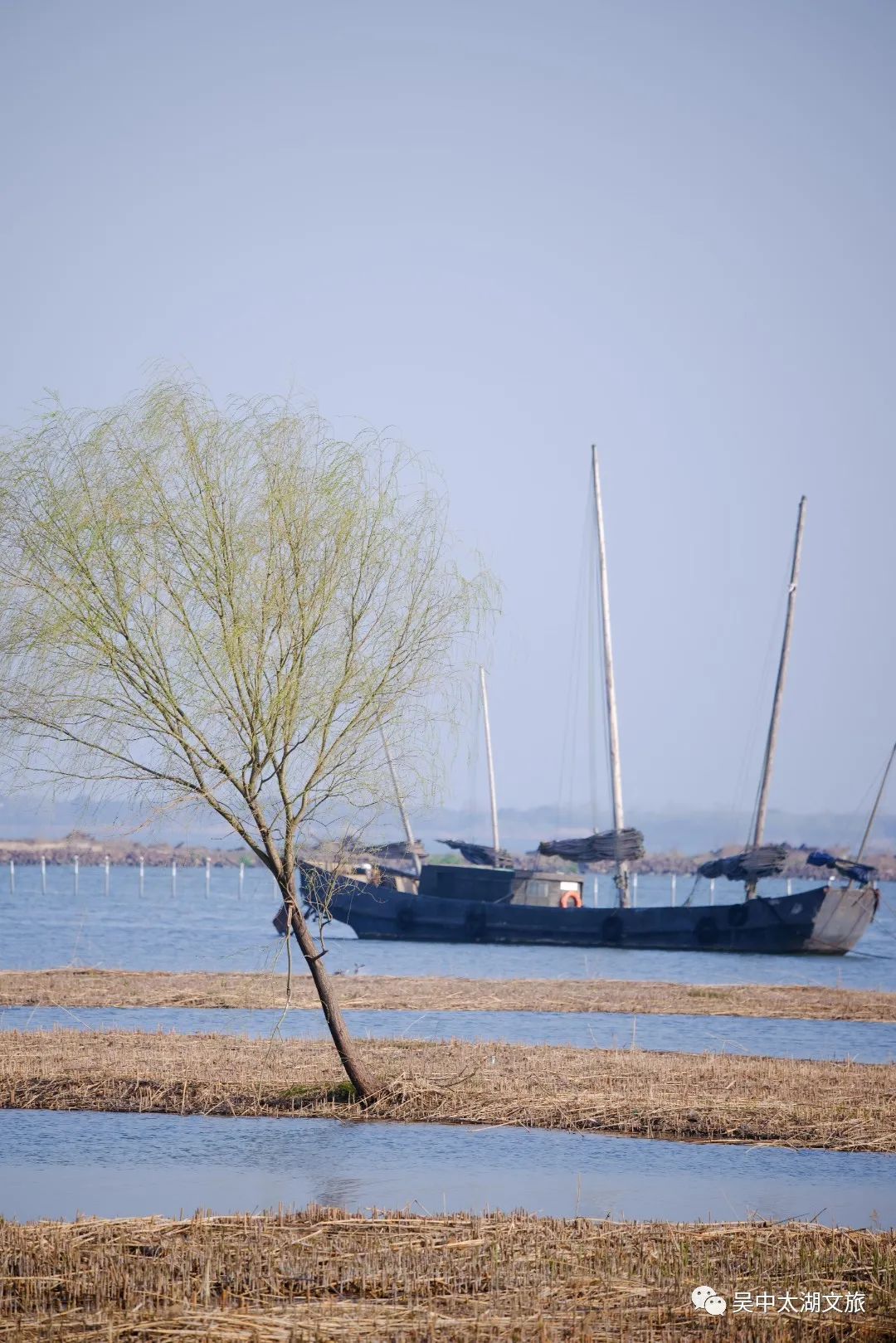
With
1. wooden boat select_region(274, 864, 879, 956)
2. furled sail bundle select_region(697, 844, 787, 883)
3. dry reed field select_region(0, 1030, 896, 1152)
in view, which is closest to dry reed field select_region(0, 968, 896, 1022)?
dry reed field select_region(0, 1030, 896, 1152)

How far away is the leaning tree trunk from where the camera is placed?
51.7ft

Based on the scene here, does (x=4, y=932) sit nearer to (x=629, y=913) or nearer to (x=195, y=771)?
(x=629, y=913)

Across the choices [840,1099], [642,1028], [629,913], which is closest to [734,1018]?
[642,1028]

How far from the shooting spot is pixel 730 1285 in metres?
9.30

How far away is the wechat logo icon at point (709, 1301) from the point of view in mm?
8781

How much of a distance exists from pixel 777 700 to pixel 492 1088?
4668 cm

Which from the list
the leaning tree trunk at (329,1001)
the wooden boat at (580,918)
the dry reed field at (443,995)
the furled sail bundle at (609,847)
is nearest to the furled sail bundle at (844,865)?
the wooden boat at (580,918)

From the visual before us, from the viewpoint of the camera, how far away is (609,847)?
61344 mm

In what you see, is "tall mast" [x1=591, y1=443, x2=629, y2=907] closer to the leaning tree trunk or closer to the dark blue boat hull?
the dark blue boat hull

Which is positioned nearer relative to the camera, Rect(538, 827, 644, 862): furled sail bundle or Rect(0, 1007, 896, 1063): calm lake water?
Rect(0, 1007, 896, 1063): calm lake water

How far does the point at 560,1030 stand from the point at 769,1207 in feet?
50.9

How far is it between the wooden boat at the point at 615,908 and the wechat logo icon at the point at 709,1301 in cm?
4888

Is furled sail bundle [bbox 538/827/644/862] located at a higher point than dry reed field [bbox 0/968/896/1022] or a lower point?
higher

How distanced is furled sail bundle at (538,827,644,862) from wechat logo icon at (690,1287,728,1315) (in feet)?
168
